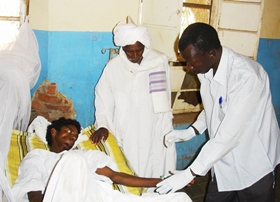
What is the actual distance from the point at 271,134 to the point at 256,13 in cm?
201

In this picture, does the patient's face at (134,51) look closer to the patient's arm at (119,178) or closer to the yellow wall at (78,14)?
the yellow wall at (78,14)

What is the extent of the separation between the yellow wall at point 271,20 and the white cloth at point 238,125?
246cm

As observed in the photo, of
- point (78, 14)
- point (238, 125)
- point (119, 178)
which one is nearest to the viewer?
point (238, 125)

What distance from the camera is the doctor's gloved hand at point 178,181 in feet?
5.09

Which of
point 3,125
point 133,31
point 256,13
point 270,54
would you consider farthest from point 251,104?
point 270,54

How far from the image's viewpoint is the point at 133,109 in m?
2.42

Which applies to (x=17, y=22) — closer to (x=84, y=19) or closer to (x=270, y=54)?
(x=84, y=19)

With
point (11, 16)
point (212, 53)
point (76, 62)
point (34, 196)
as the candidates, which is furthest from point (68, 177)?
point (11, 16)

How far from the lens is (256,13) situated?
330 cm

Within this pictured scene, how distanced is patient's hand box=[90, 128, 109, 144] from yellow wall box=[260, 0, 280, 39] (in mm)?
2555

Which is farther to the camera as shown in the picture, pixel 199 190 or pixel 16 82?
pixel 199 190

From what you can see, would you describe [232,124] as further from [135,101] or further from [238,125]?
[135,101]

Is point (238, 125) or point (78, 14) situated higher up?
point (78, 14)

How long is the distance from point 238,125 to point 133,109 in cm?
106
